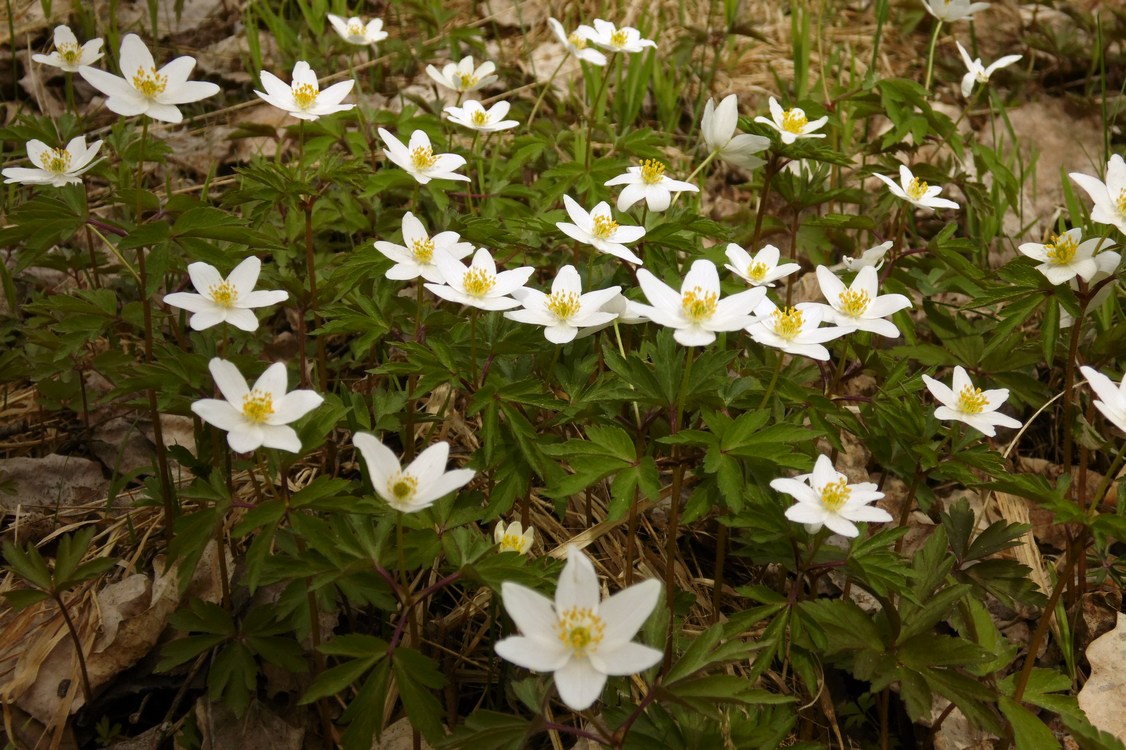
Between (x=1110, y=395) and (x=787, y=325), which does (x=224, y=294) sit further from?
(x=1110, y=395)

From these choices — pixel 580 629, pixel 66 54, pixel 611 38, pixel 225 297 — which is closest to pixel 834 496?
pixel 580 629

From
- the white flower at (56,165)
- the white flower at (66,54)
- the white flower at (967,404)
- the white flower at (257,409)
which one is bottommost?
the white flower at (967,404)

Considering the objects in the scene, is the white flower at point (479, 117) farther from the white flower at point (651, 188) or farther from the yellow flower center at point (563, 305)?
the yellow flower center at point (563, 305)

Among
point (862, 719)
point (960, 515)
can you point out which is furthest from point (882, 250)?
point (862, 719)

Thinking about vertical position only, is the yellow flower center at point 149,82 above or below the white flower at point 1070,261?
above

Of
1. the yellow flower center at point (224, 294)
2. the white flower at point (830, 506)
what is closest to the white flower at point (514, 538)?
the white flower at point (830, 506)

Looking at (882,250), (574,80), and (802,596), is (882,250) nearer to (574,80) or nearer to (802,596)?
(802,596)
